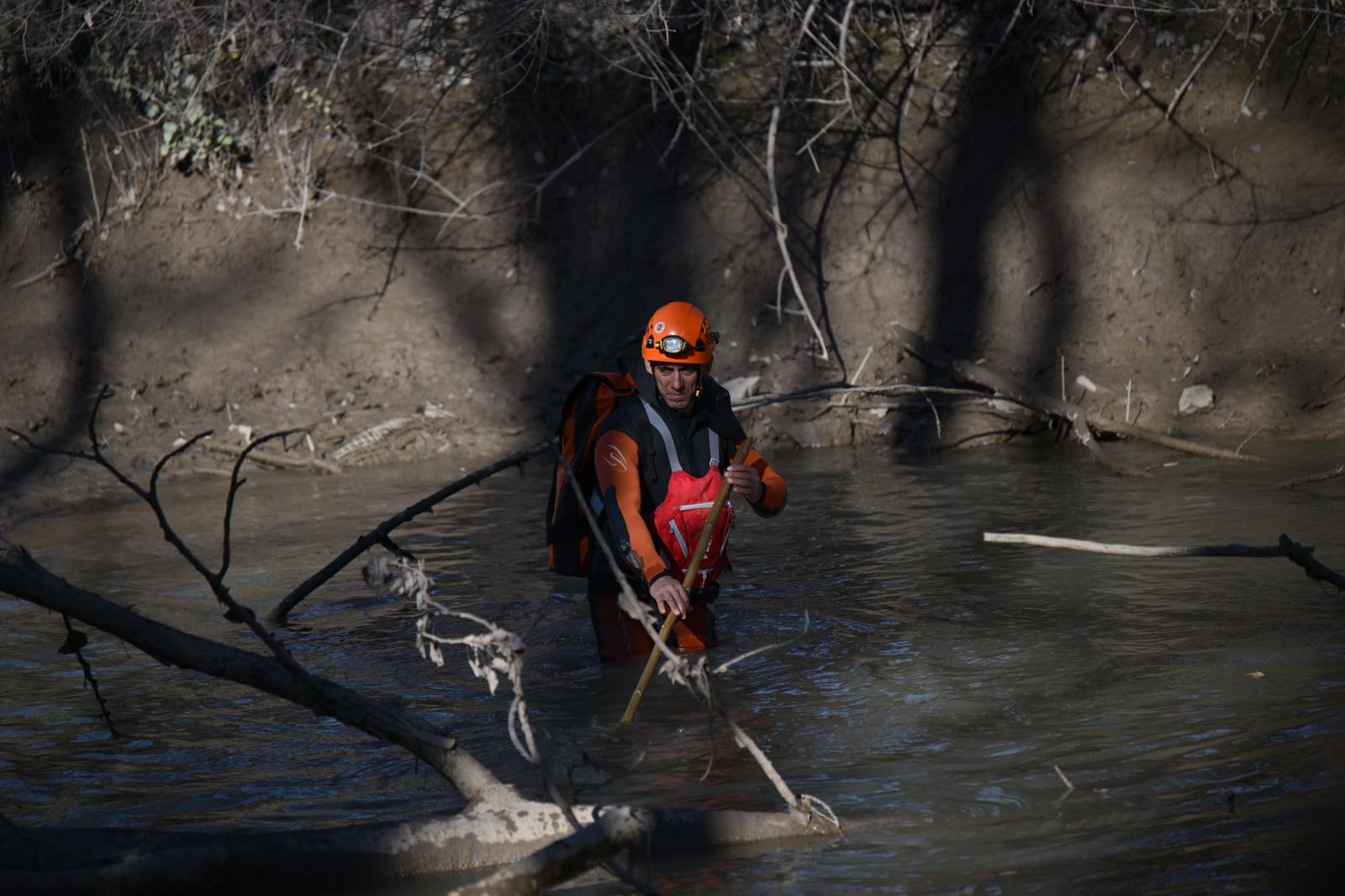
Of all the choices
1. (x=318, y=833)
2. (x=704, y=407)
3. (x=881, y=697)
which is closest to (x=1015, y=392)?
(x=704, y=407)

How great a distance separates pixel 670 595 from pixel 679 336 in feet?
3.85

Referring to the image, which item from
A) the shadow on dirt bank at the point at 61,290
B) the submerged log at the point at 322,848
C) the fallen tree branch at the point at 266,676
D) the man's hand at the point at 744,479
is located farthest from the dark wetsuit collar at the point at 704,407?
the shadow on dirt bank at the point at 61,290

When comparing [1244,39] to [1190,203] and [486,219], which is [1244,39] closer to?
[1190,203]

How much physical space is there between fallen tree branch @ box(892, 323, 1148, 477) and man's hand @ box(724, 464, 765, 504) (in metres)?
5.20

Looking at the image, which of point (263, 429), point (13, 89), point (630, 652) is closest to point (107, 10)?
point (13, 89)

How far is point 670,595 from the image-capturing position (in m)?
5.86

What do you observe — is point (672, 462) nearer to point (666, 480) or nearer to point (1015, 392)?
point (666, 480)

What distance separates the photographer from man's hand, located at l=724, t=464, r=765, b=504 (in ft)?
19.7

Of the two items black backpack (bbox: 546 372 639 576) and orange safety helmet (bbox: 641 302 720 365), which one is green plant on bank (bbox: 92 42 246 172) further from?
orange safety helmet (bbox: 641 302 720 365)

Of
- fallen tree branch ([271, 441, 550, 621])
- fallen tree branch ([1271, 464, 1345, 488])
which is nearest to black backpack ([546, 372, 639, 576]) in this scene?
fallen tree branch ([271, 441, 550, 621])

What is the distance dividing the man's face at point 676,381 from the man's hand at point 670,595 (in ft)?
2.86

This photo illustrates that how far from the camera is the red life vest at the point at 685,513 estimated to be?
20.8ft

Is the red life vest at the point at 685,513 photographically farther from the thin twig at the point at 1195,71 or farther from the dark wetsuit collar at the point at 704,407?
the thin twig at the point at 1195,71

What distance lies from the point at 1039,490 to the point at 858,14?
6674 mm
